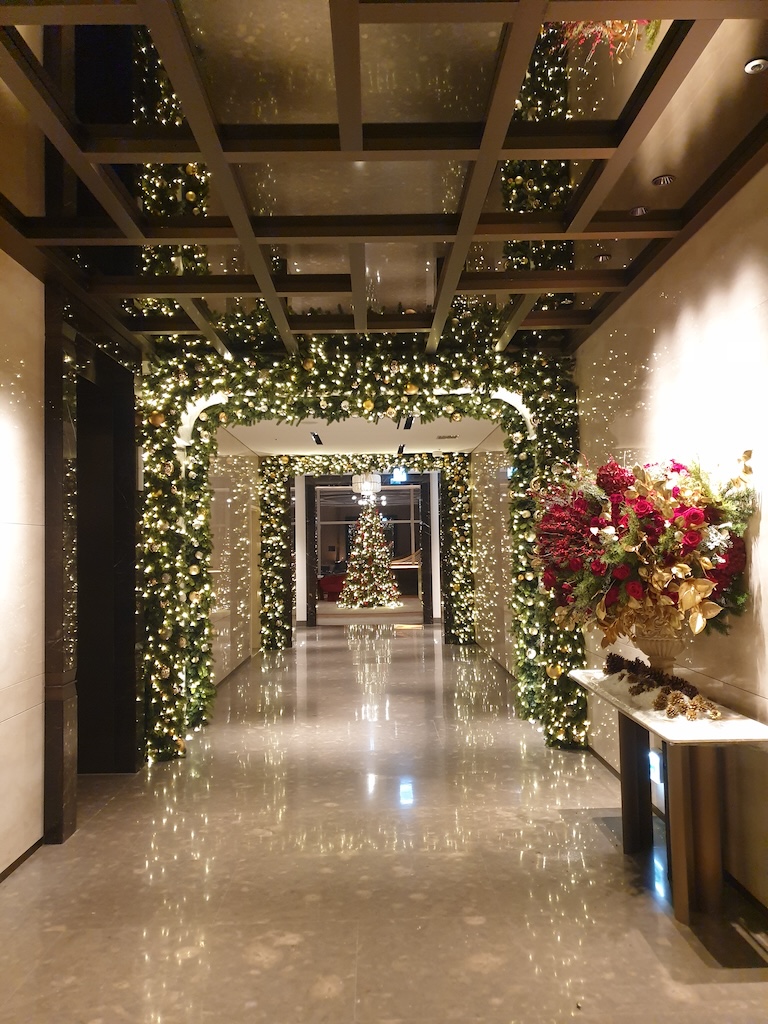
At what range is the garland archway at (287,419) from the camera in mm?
6051

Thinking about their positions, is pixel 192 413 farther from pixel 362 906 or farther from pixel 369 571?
pixel 369 571

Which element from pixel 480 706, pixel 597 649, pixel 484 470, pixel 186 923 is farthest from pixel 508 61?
pixel 484 470

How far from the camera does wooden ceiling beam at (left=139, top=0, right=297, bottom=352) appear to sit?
2.47 metres

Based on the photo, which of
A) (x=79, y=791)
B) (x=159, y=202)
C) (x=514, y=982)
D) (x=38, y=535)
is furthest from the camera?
(x=79, y=791)

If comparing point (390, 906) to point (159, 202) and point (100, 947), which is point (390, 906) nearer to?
point (100, 947)

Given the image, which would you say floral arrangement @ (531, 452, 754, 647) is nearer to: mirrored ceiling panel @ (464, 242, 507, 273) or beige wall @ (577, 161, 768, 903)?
beige wall @ (577, 161, 768, 903)

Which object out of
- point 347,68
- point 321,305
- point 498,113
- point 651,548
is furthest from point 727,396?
point 321,305

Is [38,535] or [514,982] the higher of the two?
[38,535]

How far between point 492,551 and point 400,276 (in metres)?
5.51

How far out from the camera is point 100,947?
10.8 ft

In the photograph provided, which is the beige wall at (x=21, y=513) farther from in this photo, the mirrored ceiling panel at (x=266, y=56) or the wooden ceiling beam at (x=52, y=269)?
the mirrored ceiling panel at (x=266, y=56)

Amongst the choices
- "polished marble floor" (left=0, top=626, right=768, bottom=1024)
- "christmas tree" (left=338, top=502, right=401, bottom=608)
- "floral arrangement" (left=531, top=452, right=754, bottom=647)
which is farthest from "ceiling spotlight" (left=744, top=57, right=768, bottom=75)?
"christmas tree" (left=338, top=502, right=401, bottom=608)

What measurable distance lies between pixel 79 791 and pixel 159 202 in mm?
4072

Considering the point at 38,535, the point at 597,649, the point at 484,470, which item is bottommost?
the point at 597,649
